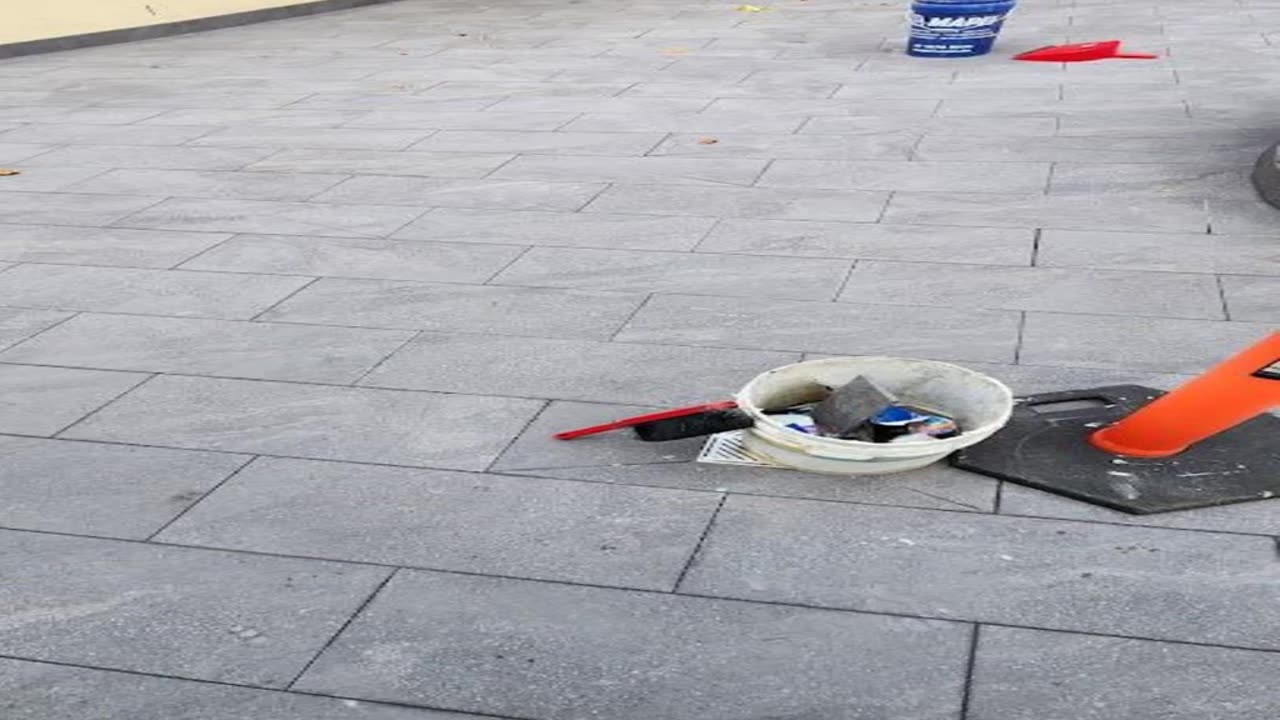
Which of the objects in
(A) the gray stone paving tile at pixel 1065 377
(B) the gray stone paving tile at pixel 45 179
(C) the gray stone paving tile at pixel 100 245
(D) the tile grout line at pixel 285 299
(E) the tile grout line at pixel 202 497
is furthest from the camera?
(B) the gray stone paving tile at pixel 45 179

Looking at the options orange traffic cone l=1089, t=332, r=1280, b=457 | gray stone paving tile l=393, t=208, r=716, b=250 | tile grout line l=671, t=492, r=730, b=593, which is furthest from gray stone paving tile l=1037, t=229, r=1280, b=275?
tile grout line l=671, t=492, r=730, b=593

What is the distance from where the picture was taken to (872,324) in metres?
6.09

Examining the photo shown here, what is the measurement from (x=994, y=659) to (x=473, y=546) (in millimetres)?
1419

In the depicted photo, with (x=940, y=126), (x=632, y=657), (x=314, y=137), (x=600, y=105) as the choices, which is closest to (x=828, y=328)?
(x=632, y=657)

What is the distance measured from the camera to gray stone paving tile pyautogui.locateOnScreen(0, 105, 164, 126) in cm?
1123

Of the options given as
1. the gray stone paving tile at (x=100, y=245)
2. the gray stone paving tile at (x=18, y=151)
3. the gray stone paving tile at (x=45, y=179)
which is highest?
the gray stone paving tile at (x=100, y=245)

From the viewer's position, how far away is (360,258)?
24.0 feet

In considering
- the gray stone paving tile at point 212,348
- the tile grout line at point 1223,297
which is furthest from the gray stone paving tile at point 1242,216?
the gray stone paving tile at point 212,348

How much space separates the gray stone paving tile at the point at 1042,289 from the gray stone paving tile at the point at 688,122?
3477 millimetres

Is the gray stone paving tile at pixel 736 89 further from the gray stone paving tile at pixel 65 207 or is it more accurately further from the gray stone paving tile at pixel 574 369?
the gray stone paving tile at pixel 574 369

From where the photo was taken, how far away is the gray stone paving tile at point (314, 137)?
10.0 m

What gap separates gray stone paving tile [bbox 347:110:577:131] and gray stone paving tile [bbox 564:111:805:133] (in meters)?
0.19

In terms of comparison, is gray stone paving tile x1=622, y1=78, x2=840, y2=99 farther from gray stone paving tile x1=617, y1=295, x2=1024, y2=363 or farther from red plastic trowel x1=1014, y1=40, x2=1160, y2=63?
gray stone paving tile x1=617, y1=295, x2=1024, y2=363

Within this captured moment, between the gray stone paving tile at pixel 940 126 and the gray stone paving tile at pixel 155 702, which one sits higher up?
the gray stone paving tile at pixel 155 702
